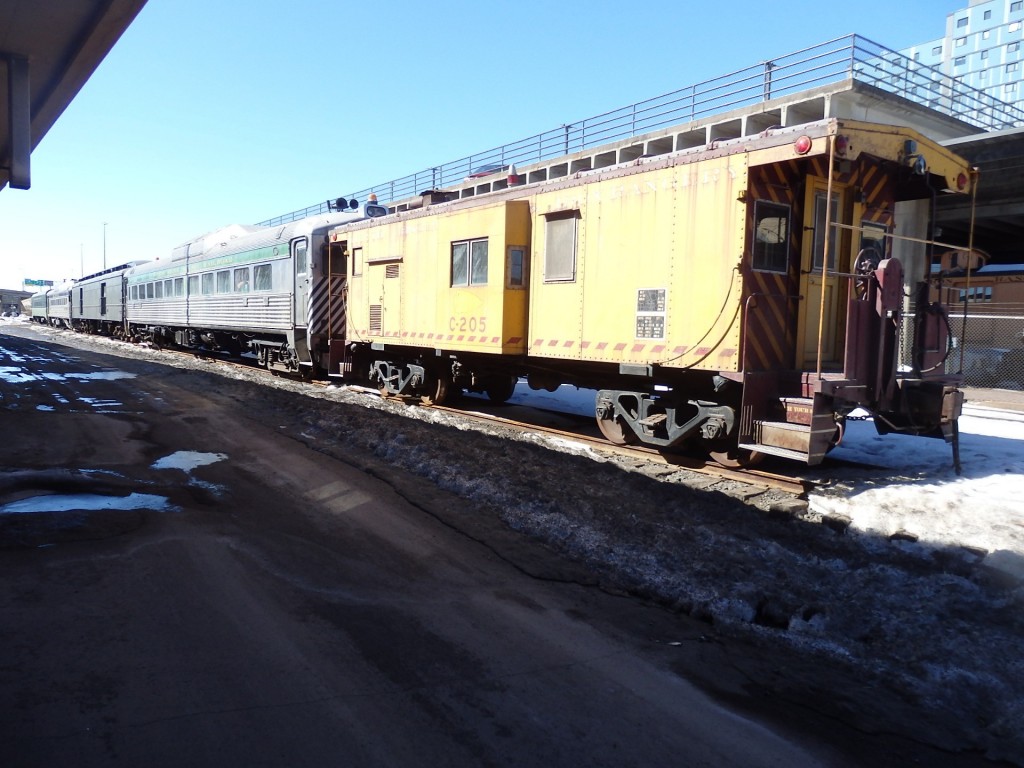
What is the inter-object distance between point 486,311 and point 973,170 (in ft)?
20.4

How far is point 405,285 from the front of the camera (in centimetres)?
1254

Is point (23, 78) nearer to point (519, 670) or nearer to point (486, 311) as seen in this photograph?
point (486, 311)

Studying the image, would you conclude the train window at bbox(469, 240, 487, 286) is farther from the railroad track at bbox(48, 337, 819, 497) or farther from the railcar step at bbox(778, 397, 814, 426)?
the railcar step at bbox(778, 397, 814, 426)

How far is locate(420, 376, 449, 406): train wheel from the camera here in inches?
510

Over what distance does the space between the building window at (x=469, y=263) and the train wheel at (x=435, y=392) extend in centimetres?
241

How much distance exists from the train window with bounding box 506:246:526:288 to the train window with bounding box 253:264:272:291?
925 centimetres

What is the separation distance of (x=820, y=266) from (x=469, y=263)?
4949 mm

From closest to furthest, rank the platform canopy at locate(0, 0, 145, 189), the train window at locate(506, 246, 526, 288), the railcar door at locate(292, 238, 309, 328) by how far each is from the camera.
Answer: the platform canopy at locate(0, 0, 145, 189), the train window at locate(506, 246, 526, 288), the railcar door at locate(292, 238, 309, 328)

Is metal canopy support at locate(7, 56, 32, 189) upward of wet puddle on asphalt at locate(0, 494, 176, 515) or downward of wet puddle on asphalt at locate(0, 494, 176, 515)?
upward

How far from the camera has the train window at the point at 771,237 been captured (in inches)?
294

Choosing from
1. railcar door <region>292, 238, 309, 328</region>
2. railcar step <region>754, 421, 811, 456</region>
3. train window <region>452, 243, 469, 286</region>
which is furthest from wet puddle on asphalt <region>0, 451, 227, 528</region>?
railcar door <region>292, 238, 309, 328</region>

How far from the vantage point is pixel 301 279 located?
51.9 feet

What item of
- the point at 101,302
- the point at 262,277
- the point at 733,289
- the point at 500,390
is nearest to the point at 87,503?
the point at 733,289

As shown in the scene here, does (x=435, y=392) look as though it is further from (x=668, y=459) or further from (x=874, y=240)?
(x=874, y=240)
